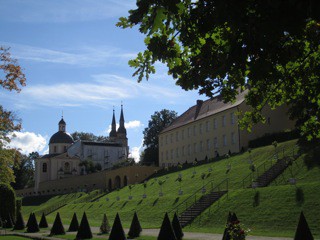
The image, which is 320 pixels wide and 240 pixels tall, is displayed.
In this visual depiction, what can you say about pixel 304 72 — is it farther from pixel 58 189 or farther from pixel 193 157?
pixel 58 189

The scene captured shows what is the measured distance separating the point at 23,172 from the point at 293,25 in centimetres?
11159

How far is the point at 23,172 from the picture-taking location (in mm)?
109062

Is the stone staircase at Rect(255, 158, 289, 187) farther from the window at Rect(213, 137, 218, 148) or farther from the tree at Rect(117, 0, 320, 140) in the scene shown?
the window at Rect(213, 137, 218, 148)

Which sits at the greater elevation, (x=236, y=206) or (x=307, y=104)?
(x=307, y=104)

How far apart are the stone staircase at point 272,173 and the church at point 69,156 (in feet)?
219

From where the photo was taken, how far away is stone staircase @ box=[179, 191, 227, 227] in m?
29.2

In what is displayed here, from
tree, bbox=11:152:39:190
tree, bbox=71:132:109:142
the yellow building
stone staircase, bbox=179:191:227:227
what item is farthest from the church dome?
stone staircase, bbox=179:191:227:227

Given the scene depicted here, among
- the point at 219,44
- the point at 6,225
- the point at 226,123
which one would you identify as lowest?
the point at 6,225

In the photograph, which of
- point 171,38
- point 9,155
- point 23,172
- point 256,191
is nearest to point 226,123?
point 256,191

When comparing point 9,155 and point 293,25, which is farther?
point 9,155

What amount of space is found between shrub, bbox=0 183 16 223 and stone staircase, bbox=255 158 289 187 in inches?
794

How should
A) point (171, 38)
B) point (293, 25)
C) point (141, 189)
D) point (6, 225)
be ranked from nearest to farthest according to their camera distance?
point (293, 25)
point (171, 38)
point (6, 225)
point (141, 189)

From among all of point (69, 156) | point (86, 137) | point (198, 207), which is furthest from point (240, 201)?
point (86, 137)

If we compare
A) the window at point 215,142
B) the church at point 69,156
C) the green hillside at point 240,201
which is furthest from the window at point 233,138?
the church at point 69,156
